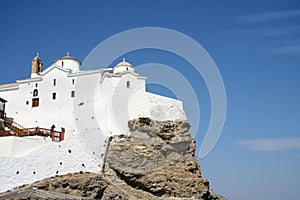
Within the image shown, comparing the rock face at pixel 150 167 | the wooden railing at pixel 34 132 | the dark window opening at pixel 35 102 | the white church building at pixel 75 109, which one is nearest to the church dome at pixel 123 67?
the white church building at pixel 75 109

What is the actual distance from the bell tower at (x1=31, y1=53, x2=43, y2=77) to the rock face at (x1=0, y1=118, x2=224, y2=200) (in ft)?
37.8

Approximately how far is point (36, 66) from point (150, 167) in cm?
1531

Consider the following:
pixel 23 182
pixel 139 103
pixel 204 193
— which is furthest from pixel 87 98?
pixel 204 193

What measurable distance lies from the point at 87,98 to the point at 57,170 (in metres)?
7.29

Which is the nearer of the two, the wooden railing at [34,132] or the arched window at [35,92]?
the wooden railing at [34,132]

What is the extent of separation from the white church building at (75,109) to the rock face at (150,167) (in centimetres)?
89

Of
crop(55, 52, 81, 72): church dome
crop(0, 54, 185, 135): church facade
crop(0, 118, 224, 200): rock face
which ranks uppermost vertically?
crop(55, 52, 81, 72): church dome

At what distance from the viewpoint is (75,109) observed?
122 feet

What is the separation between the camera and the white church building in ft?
107

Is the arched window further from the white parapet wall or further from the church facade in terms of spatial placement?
the white parapet wall

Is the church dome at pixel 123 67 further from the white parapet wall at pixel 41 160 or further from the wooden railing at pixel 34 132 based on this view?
the white parapet wall at pixel 41 160

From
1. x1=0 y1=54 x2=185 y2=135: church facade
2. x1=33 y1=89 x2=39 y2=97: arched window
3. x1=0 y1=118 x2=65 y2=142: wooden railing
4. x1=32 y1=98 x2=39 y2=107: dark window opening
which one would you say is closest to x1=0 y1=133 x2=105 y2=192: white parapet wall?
x1=0 y1=118 x2=65 y2=142: wooden railing

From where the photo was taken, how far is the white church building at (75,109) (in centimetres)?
3269

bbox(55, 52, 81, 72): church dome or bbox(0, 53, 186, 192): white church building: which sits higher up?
bbox(55, 52, 81, 72): church dome
